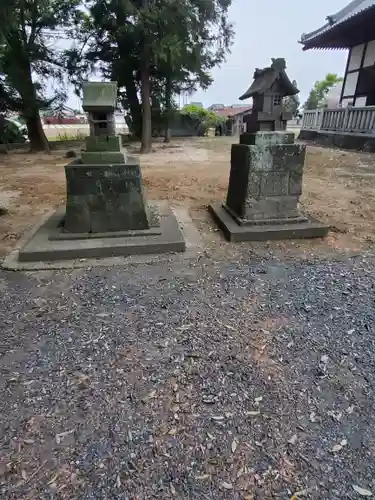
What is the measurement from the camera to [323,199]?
483cm

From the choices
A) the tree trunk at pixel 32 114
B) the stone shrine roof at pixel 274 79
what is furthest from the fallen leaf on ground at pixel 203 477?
the tree trunk at pixel 32 114

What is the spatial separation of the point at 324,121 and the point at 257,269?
1139cm

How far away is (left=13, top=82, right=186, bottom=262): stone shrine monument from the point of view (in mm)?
2949

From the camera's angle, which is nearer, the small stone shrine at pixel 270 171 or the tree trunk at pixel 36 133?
the small stone shrine at pixel 270 171

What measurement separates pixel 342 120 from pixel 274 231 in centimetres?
969

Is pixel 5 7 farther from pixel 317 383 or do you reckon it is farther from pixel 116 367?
pixel 317 383

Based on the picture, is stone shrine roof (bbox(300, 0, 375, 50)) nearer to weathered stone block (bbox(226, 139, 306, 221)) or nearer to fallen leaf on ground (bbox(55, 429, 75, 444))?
weathered stone block (bbox(226, 139, 306, 221))

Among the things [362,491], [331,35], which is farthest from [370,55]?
[362,491]

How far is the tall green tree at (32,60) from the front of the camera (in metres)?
9.44

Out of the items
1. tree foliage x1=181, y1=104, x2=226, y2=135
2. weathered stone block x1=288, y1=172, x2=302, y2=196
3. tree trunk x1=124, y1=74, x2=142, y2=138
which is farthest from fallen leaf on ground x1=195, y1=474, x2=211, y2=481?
tree foliage x1=181, y1=104, x2=226, y2=135

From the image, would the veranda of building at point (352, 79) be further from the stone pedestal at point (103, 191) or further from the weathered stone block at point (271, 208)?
the stone pedestal at point (103, 191)

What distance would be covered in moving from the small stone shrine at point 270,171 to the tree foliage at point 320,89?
29993 mm

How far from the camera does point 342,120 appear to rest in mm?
10891

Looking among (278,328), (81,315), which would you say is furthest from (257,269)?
(81,315)
